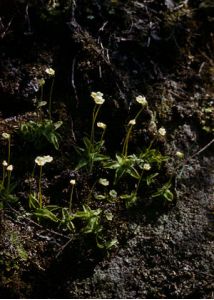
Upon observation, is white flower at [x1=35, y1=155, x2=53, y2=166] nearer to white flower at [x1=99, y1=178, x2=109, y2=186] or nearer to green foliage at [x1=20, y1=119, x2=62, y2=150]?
green foliage at [x1=20, y1=119, x2=62, y2=150]

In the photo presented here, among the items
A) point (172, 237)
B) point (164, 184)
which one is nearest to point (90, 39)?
point (164, 184)

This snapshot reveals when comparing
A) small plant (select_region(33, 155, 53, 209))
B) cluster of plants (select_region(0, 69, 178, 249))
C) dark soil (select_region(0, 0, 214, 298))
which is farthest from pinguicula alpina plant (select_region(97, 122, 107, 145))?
small plant (select_region(33, 155, 53, 209))

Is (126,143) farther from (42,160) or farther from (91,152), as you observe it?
(42,160)

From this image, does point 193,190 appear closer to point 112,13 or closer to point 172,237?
point 172,237

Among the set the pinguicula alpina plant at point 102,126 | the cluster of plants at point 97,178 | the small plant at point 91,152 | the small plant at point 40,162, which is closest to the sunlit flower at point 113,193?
the cluster of plants at point 97,178

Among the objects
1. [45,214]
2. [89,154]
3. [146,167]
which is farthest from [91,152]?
[45,214]

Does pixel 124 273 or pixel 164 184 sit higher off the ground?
pixel 164 184

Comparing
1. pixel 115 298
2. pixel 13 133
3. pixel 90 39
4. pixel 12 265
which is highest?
pixel 90 39
